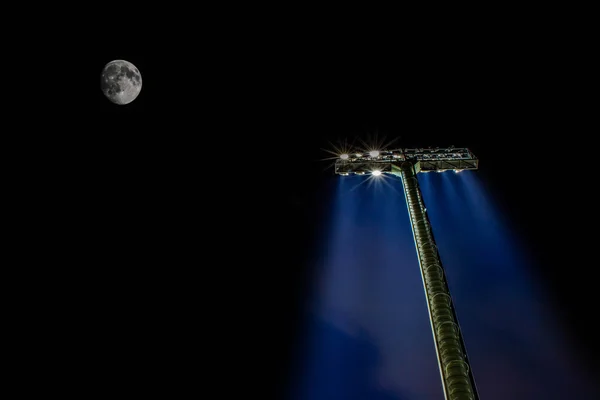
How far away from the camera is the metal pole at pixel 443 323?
8.31 metres

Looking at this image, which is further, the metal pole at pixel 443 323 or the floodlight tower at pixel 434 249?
the floodlight tower at pixel 434 249

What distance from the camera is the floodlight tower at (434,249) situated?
27.9ft

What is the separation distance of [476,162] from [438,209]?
10.5ft

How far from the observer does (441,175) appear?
21.9m

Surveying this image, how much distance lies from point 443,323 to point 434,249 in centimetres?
246

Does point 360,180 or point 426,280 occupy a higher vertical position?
point 360,180

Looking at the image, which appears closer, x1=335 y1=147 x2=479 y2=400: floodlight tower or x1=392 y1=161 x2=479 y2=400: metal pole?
x1=392 y1=161 x2=479 y2=400: metal pole

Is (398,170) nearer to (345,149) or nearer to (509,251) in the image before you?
(345,149)

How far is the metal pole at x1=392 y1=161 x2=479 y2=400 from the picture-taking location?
831 cm

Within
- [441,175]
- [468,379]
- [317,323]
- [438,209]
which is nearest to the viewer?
[468,379]

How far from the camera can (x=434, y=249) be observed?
11.2 m

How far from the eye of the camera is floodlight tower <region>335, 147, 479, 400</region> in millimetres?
8500

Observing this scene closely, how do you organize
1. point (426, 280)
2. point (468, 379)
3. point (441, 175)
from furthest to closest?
1. point (441, 175)
2. point (426, 280)
3. point (468, 379)

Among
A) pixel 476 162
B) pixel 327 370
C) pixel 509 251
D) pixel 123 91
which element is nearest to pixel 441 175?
pixel 476 162
